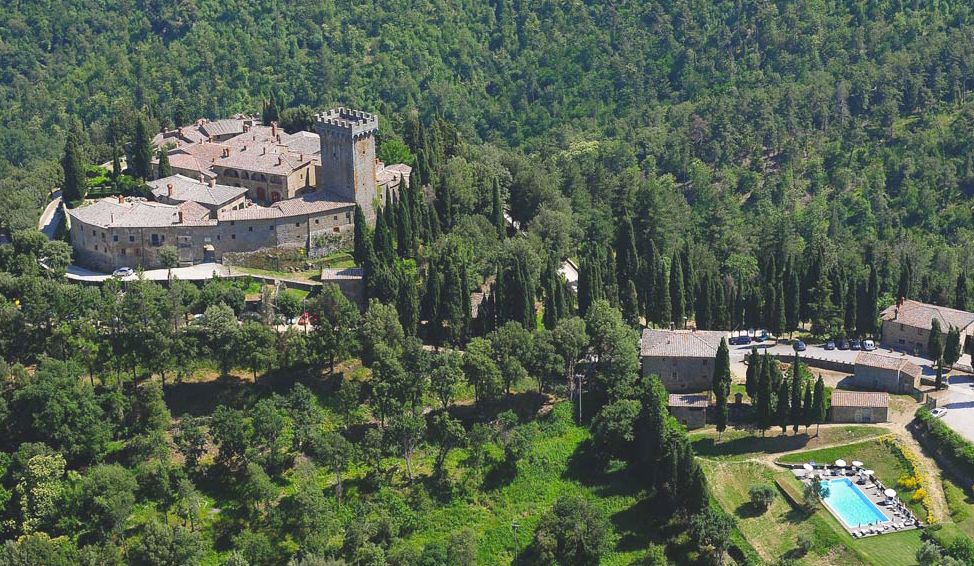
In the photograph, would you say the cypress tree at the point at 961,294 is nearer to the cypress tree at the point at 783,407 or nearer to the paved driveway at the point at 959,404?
the paved driveway at the point at 959,404

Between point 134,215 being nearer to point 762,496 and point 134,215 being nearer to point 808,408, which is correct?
point 762,496

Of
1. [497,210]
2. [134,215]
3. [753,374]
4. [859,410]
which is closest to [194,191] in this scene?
[134,215]

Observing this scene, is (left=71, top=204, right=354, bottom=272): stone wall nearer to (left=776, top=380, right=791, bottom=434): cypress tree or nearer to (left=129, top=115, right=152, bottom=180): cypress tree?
(left=129, top=115, right=152, bottom=180): cypress tree

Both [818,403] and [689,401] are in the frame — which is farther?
[689,401]

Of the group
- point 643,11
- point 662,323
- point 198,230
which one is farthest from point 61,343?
point 643,11

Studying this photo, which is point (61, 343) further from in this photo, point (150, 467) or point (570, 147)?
point (570, 147)

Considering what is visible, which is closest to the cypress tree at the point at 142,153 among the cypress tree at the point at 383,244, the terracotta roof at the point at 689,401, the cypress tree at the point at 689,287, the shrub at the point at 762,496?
the cypress tree at the point at 383,244
